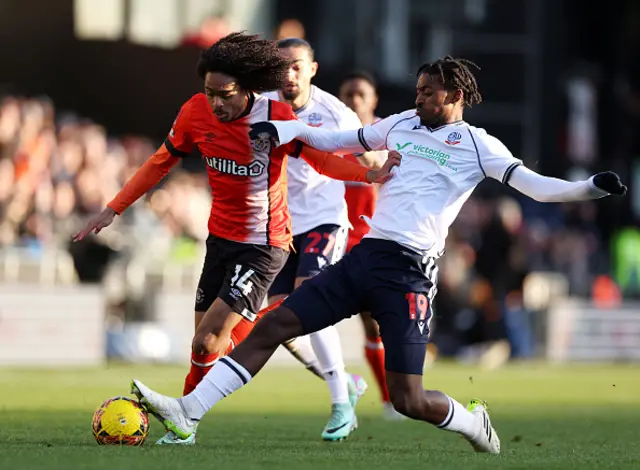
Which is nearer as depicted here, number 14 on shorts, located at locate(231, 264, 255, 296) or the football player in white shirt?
the football player in white shirt

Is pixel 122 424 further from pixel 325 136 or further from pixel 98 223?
pixel 325 136

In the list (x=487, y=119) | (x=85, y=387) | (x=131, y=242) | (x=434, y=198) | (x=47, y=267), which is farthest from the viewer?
(x=487, y=119)

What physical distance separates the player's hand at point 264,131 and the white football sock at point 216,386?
137cm

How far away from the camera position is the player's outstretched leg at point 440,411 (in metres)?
8.16

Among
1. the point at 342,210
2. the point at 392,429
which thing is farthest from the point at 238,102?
the point at 392,429

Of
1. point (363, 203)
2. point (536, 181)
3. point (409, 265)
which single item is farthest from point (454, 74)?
point (363, 203)

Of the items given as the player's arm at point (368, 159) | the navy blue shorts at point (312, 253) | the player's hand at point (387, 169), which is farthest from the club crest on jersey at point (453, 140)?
the navy blue shorts at point (312, 253)

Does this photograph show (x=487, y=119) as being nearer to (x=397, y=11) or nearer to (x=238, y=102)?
(x=397, y=11)

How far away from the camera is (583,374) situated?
19062 millimetres

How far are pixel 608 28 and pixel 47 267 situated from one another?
17.9 meters

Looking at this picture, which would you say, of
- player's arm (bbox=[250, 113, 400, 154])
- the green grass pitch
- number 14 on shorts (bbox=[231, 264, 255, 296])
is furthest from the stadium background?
player's arm (bbox=[250, 113, 400, 154])

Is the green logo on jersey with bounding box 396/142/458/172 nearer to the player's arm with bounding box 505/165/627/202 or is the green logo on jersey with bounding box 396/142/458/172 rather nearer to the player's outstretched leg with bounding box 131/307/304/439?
the player's arm with bounding box 505/165/627/202

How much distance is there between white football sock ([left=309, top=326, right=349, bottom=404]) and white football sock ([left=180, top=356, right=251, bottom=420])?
2.05 meters

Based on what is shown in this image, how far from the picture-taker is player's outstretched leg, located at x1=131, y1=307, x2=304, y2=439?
809cm
